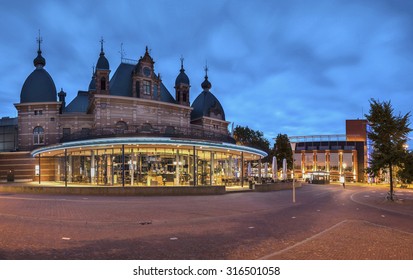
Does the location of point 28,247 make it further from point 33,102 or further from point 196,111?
point 196,111

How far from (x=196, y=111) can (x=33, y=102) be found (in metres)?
27.1

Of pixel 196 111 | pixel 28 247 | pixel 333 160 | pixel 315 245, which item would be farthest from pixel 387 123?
pixel 333 160

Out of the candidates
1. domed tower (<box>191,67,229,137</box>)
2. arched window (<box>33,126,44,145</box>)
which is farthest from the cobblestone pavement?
domed tower (<box>191,67,229,137</box>)

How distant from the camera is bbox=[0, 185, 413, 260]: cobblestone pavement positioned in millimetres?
9008

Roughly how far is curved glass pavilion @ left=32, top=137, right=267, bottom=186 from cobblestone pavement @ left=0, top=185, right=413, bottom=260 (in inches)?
571

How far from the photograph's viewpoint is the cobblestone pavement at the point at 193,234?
9.01 m

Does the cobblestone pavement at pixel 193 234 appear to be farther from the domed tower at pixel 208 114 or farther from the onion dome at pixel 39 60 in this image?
the domed tower at pixel 208 114

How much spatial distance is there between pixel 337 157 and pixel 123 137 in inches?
3618

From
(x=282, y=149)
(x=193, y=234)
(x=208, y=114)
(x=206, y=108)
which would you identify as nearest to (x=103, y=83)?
(x=206, y=108)

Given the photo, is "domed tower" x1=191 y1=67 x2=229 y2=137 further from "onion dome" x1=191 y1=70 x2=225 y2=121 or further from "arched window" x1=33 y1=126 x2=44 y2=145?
"arched window" x1=33 y1=126 x2=44 y2=145

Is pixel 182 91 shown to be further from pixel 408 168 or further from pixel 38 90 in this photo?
pixel 408 168

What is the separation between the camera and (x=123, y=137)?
102ft

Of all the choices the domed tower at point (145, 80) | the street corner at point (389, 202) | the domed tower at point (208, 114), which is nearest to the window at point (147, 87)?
the domed tower at point (145, 80)

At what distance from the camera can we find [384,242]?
35.0ft
